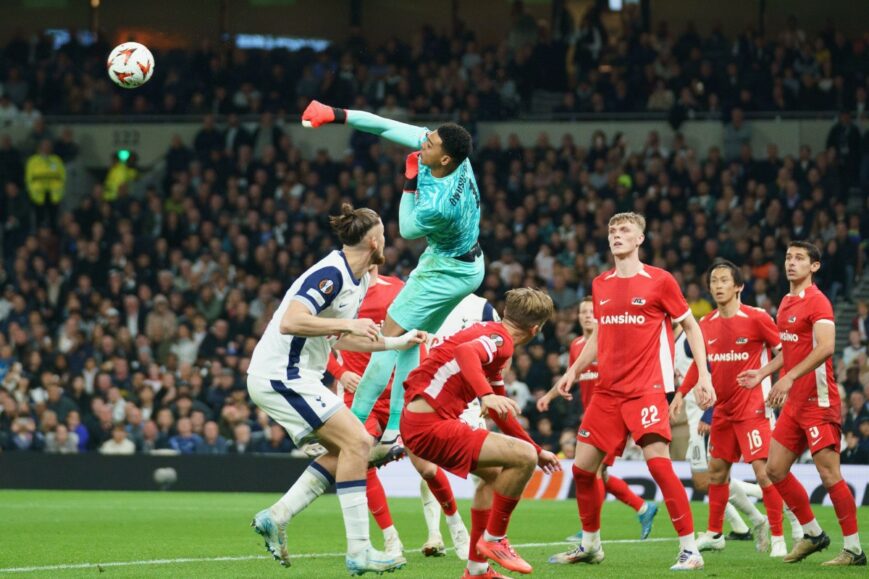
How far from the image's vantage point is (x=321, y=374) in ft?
30.2

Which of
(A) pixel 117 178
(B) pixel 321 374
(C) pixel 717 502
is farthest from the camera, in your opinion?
(A) pixel 117 178

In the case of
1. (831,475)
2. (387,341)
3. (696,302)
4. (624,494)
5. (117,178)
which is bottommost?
(624,494)

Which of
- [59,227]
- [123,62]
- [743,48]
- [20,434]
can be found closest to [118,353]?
[20,434]

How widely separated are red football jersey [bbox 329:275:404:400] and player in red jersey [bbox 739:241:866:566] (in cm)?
315

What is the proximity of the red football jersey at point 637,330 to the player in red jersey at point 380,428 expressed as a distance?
5.19ft

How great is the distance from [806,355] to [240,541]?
5.02 m

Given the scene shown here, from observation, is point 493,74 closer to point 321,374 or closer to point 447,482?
point 447,482

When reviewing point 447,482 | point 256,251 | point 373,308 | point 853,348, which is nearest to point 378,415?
point 447,482

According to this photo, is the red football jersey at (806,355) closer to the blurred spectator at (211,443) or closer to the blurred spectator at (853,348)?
the blurred spectator at (853,348)

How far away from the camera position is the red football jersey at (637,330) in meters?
10.2

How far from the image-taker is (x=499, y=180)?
82.9 feet

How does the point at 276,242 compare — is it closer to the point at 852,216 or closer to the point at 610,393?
the point at 852,216

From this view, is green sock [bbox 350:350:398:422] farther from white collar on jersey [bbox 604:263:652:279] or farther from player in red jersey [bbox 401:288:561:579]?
white collar on jersey [bbox 604:263:652:279]

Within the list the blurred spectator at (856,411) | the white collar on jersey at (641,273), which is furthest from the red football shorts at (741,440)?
the blurred spectator at (856,411)
